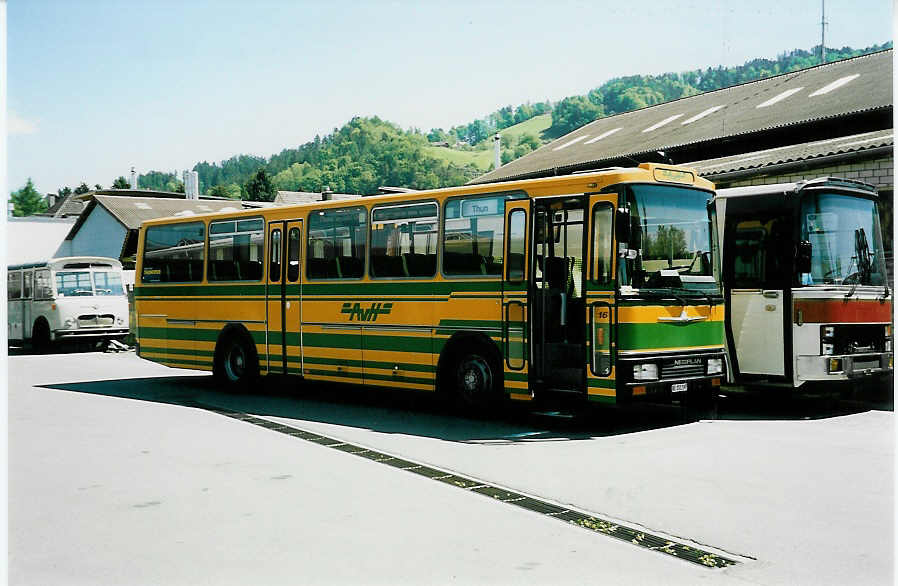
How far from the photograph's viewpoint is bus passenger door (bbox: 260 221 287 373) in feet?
50.5

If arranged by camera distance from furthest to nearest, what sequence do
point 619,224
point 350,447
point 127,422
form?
point 127,422 → point 619,224 → point 350,447

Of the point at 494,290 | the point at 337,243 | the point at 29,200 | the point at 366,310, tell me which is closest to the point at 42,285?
the point at 337,243

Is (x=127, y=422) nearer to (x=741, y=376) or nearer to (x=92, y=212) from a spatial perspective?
(x=741, y=376)

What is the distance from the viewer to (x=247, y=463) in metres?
9.39

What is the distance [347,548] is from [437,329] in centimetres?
681

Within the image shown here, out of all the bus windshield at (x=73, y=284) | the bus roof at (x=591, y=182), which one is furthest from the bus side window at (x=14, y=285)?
the bus roof at (x=591, y=182)

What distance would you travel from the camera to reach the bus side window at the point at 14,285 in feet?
93.4

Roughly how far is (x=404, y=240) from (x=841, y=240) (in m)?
5.83

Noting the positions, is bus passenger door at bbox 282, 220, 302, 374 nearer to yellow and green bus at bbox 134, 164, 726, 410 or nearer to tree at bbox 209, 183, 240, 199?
yellow and green bus at bbox 134, 164, 726, 410

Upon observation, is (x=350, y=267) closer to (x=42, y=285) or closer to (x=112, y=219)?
(x=42, y=285)

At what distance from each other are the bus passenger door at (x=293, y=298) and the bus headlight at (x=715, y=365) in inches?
248

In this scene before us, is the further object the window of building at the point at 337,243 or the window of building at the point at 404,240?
the window of building at the point at 337,243

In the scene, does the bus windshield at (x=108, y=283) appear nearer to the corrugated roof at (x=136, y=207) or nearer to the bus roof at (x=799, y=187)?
the bus roof at (x=799, y=187)

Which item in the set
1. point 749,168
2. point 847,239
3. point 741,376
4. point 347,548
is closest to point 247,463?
point 347,548
